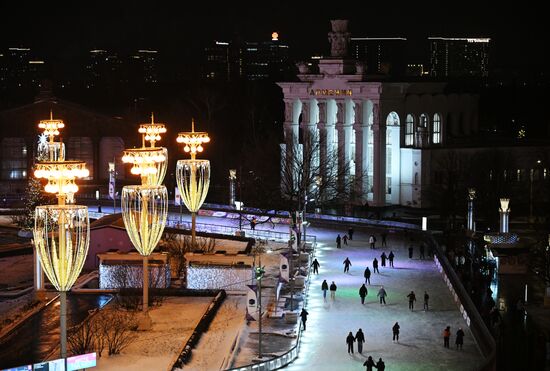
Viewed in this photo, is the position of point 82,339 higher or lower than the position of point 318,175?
lower

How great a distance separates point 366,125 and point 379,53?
10.5 m

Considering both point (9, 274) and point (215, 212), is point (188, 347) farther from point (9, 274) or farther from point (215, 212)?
point (215, 212)

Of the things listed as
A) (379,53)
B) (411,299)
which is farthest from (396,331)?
(379,53)

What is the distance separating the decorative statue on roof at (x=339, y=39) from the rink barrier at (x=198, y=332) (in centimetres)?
3515

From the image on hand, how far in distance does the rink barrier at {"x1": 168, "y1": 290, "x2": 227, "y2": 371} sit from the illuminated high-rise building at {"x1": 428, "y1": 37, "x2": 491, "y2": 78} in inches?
2252

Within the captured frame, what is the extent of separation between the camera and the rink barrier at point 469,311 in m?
33.5

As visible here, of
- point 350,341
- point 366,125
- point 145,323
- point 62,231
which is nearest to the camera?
point 62,231

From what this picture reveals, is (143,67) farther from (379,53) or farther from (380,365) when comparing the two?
(380,365)

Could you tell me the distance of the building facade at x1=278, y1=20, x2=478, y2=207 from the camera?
75.2 m

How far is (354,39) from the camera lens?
85438mm

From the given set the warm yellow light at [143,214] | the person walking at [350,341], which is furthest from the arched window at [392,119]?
the person walking at [350,341]

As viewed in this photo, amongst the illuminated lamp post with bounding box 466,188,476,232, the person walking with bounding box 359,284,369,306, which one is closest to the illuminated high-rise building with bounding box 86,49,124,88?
the illuminated lamp post with bounding box 466,188,476,232

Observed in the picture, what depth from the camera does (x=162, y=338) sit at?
3866cm

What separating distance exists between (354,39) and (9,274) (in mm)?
38467
